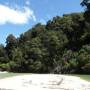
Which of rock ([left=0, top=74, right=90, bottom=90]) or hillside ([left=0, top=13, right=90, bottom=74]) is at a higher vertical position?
hillside ([left=0, top=13, right=90, bottom=74])

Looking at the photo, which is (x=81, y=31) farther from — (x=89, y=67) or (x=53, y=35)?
(x=89, y=67)

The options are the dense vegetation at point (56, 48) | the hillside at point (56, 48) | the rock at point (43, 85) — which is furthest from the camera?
the hillside at point (56, 48)

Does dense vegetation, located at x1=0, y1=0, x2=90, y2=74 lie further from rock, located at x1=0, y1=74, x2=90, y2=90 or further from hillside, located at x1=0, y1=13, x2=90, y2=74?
rock, located at x1=0, y1=74, x2=90, y2=90

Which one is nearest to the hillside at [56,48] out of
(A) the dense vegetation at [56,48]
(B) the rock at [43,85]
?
(A) the dense vegetation at [56,48]

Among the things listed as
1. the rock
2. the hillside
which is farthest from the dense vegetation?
the rock

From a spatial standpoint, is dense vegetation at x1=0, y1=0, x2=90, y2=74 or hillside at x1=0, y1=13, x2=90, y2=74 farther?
hillside at x1=0, y1=13, x2=90, y2=74

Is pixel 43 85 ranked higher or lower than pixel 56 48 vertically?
lower

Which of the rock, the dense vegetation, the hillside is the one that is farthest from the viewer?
the hillside

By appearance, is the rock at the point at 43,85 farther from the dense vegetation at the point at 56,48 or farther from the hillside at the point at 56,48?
the hillside at the point at 56,48

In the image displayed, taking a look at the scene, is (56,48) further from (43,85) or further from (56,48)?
(43,85)

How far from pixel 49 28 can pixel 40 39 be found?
26.0 ft

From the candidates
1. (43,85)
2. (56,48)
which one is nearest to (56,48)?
(56,48)

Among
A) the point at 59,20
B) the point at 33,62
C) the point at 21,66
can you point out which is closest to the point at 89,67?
the point at 33,62

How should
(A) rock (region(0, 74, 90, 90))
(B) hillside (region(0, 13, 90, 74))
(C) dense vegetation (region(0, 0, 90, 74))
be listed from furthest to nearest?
(B) hillside (region(0, 13, 90, 74)), (C) dense vegetation (region(0, 0, 90, 74)), (A) rock (region(0, 74, 90, 90))
